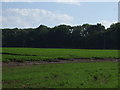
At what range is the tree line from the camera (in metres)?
126

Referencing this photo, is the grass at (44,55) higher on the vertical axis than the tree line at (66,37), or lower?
lower

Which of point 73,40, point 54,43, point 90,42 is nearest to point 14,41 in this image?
point 54,43

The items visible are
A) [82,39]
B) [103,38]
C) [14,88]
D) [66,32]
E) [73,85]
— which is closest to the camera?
[14,88]

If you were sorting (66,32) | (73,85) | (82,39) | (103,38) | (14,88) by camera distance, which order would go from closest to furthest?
(14,88) < (73,85) < (103,38) < (82,39) < (66,32)

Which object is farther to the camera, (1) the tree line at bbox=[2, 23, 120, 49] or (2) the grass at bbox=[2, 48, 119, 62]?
(1) the tree line at bbox=[2, 23, 120, 49]

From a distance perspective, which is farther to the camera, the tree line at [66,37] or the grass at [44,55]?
the tree line at [66,37]

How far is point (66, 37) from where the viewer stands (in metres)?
143

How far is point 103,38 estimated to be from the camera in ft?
417

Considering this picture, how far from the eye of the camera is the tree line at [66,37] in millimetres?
125938

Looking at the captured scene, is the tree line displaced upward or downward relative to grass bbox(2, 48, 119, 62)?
upward

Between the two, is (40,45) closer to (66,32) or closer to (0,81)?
(66,32)

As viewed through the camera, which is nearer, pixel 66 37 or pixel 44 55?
pixel 44 55

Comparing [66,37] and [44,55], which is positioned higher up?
[66,37]

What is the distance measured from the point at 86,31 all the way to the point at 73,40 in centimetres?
1457
